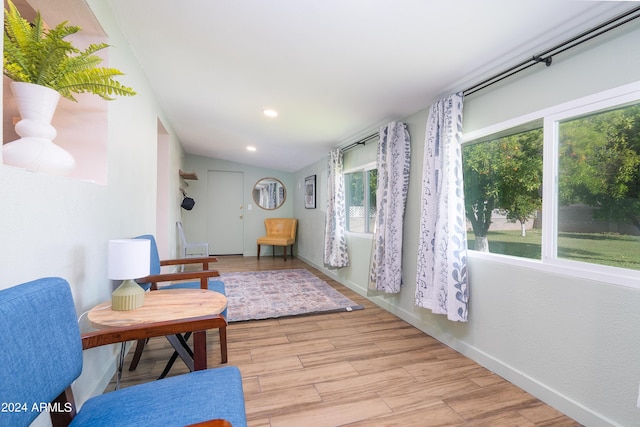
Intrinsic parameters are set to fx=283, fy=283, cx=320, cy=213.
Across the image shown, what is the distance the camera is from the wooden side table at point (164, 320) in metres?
1.01

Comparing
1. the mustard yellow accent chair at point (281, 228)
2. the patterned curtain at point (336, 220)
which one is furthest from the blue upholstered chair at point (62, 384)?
the mustard yellow accent chair at point (281, 228)

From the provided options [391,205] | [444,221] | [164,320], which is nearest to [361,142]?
[391,205]

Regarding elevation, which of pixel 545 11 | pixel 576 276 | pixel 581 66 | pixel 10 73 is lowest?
pixel 576 276

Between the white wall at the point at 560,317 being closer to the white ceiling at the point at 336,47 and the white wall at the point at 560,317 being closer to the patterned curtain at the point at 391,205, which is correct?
the white ceiling at the point at 336,47

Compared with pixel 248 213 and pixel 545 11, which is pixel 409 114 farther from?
pixel 248 213

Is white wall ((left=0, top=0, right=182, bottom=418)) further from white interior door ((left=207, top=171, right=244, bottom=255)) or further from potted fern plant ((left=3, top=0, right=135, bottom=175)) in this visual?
white interior door ((left=207, top=171, right=244, bottom=255))

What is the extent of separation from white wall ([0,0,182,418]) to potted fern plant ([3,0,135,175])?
0.09m

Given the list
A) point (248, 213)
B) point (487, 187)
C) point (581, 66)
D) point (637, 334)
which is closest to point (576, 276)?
point (637, 334)

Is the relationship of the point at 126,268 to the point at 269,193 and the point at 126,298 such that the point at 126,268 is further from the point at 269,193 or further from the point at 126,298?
the point at 269,193

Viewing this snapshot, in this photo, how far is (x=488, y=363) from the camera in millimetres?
1954

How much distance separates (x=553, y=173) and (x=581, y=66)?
56 centimetres

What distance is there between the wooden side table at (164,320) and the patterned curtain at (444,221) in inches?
62.0

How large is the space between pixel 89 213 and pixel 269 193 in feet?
17.7

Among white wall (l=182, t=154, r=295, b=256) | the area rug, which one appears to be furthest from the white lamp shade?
white wall (l=182, t=154, r=295, b=256)
